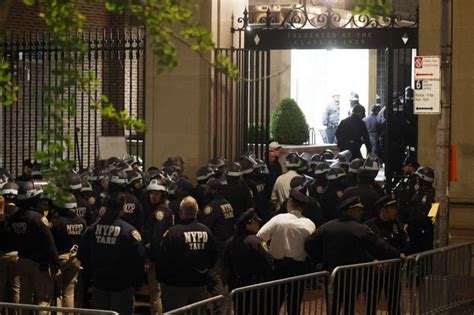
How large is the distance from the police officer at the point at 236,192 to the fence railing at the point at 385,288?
296 cm

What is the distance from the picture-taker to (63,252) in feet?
49.4

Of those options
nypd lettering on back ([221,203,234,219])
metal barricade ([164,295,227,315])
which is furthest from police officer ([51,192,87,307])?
metal barricade ([164,295,227,315])

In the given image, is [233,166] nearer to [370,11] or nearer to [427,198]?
[427,198]

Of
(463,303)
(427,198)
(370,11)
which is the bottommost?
(463,303)

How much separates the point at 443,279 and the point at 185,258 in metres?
2.87

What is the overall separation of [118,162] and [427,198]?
4968 millimetres

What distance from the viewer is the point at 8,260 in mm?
15227

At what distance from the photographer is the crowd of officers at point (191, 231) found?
13195mm

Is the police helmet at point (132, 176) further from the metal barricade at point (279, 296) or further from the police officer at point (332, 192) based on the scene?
the metal barricade at point (279, 296)

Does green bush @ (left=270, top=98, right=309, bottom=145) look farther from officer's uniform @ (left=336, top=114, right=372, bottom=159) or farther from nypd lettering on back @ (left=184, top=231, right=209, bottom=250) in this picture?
nypd lettering on back @ (left=184, top=231, right=209, bottom=250)

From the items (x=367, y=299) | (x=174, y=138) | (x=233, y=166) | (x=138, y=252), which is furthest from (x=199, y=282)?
(x=174, y=138)

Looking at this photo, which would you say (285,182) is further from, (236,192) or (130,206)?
(130,206)

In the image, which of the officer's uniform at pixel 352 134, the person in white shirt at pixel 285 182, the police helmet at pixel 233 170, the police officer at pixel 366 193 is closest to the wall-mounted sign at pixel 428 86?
the police officer at pixel 366 193

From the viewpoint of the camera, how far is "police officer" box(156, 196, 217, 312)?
1303cm
